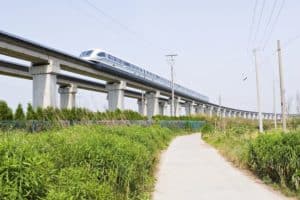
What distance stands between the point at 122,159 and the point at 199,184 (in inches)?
148

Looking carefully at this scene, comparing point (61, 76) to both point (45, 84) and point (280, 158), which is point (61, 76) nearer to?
point (45, 84)

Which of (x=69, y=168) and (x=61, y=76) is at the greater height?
(x=61, y=76)

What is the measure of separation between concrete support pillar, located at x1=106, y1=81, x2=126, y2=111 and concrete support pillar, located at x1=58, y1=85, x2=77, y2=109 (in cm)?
484

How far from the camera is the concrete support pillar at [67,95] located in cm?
5416

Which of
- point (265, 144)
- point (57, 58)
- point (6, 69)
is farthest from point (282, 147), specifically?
point (6, 69)

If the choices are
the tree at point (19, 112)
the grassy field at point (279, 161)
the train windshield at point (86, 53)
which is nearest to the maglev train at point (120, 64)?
the train windshield at point (86, 53)

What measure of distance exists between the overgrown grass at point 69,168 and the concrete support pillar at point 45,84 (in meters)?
28.5

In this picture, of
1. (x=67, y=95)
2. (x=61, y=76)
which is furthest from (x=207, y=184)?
(x=67, y=95)

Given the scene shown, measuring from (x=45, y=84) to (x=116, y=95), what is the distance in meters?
19.4

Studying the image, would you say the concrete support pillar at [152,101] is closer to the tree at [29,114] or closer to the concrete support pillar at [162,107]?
the concrete support pillar at [162,107]

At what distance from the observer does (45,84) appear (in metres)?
36.3

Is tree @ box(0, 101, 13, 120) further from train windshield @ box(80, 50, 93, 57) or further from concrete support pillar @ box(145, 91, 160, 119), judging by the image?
concrete support pillar @ box(145, 91, 160, 119)

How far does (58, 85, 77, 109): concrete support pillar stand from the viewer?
54156 millimetres

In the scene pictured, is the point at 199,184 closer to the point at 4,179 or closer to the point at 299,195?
the point at 299,195
